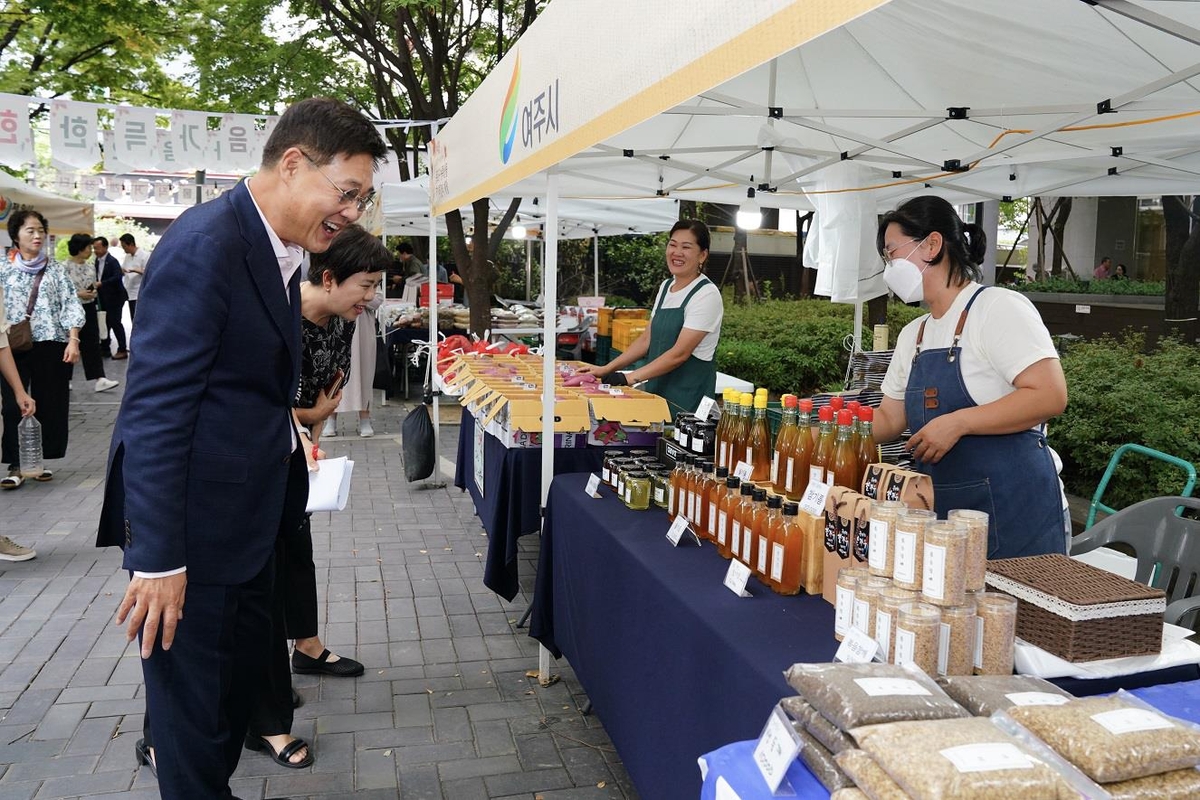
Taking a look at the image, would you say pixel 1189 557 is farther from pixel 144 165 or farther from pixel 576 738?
pixel 144 165

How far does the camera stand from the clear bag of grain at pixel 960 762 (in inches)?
45.3

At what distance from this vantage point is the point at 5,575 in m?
5.13

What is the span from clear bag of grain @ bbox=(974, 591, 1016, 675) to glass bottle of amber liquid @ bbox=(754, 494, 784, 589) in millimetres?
629

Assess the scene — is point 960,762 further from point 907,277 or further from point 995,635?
point 907,277

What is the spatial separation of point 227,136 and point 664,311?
341 inches

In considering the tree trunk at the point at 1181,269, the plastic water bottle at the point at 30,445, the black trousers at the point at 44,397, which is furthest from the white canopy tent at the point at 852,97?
the tree trunk at the point at 1181,269

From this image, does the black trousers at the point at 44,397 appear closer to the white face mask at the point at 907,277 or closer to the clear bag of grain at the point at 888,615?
the white face mask at the point at 907,277

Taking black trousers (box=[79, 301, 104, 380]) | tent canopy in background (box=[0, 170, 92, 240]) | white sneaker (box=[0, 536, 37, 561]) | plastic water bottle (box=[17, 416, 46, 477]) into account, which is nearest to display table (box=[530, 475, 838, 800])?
white sneaker (box=[0, 536, 37, 561])

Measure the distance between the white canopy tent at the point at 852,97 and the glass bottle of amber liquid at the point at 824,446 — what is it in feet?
3.07

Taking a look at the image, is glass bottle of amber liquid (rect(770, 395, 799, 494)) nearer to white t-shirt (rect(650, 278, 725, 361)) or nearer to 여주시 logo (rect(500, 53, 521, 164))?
여주시 logo (rect(500, 53, 521, 164))

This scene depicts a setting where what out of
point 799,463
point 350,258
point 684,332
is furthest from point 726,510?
point 684,332

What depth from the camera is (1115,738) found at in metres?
1.26

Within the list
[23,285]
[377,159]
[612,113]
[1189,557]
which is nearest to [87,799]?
[377,159]

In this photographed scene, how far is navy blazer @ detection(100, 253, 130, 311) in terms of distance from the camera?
15.1m
